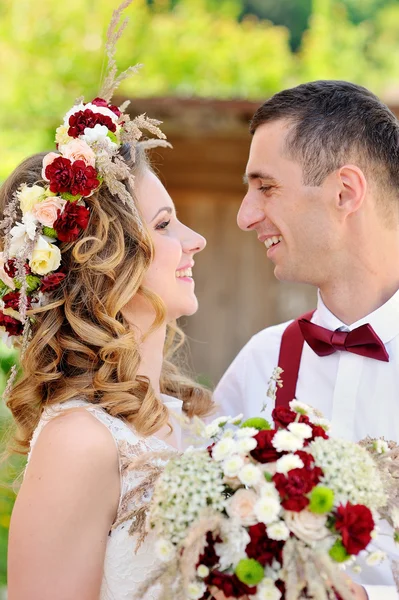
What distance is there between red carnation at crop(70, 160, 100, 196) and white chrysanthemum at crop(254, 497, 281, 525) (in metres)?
1.29

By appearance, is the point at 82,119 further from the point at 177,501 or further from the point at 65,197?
the point at 177,501

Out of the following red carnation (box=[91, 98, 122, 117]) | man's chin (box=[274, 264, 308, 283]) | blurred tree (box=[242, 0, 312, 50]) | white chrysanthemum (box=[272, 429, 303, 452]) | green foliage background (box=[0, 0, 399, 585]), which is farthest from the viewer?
blurred tree (box=[242, 0, 312, 50])

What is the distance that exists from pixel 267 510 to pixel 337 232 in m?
1.50

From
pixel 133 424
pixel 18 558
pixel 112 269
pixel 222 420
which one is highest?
pixel 112 269

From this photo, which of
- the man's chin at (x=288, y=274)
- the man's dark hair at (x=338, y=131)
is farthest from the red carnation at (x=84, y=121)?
the man's chin at (x=288, y=274)

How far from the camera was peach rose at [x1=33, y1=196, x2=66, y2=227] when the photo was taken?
2730mm

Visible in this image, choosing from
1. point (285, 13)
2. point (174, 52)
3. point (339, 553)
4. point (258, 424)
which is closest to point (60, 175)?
point (258, 424)

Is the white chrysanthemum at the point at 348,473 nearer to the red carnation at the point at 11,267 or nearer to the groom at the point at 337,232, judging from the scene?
the groom at the point at 337,232

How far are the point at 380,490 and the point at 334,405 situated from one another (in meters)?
1.03

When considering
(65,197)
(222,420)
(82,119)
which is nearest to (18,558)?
(222,420)

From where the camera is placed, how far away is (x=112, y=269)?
2807 millimetres

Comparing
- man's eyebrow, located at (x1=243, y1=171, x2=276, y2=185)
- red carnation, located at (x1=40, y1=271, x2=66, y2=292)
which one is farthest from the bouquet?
man's eyebrow, located at (x1=243, y1=171, x2=276, y2=185)

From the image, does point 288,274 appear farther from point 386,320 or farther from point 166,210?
point 166,210

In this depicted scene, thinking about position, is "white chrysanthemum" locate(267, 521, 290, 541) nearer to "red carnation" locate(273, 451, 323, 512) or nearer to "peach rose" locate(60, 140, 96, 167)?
"red carnation" locate(273, 451, 323, 512)
